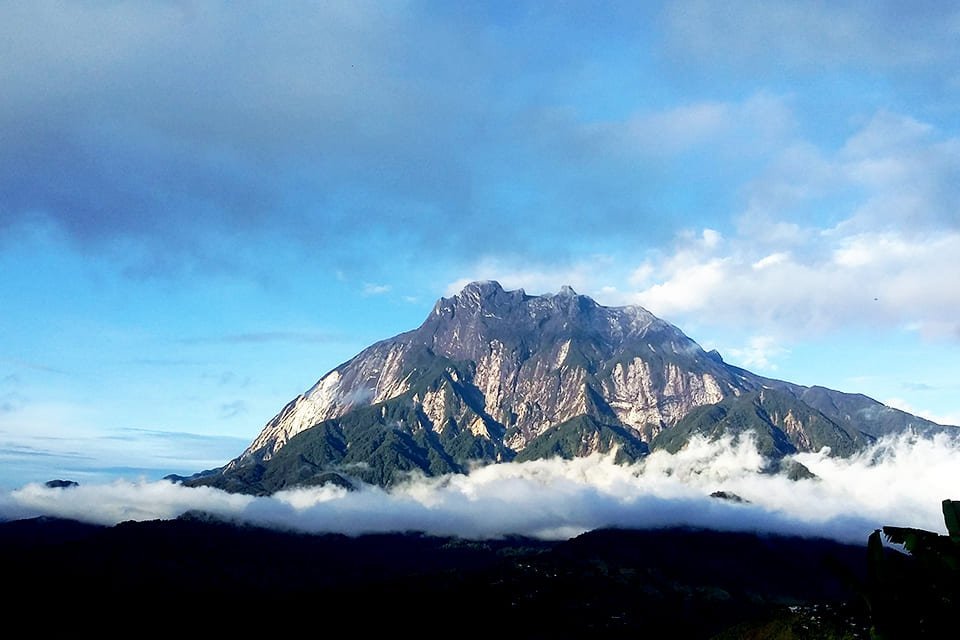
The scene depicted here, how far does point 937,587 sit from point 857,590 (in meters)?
3.67

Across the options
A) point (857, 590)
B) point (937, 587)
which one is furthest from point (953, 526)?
point (857, 590)

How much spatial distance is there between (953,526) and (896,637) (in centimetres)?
542

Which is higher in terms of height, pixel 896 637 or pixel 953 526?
pixel 953 526

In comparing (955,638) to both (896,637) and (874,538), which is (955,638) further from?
(874,538)

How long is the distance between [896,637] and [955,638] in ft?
7.44

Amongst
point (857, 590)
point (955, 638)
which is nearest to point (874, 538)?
point (857, 590)

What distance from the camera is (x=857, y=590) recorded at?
3603 cm

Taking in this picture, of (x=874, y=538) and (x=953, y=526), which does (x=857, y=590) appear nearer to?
(x=874, y=538)

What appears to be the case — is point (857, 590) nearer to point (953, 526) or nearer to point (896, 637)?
point (896, 637)

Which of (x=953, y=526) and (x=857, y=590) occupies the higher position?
(x=953, y=526)

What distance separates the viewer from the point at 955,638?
3497 centimetres

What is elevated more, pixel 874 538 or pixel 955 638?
pixel 874 538

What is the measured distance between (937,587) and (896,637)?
2789 millimetres

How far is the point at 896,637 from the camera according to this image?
119ft
